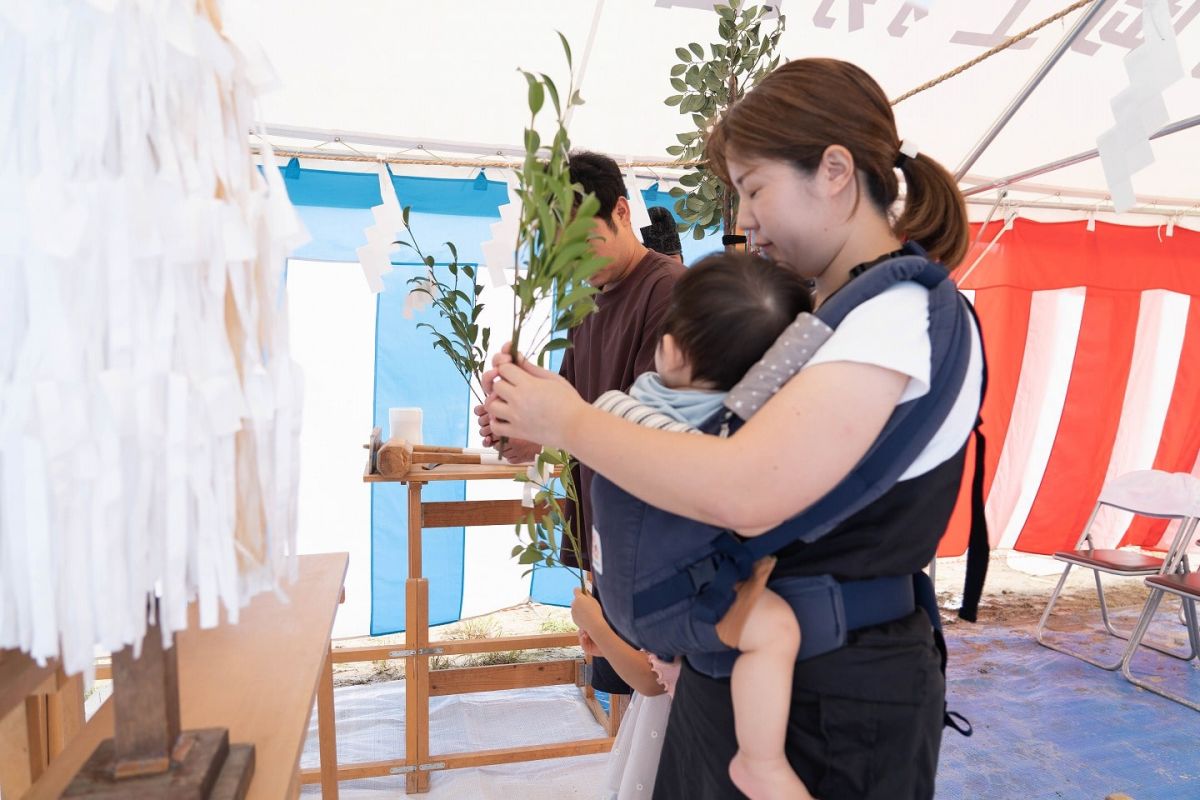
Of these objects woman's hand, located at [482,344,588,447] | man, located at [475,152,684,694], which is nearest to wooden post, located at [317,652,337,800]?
man, located at [475,152,684,694]

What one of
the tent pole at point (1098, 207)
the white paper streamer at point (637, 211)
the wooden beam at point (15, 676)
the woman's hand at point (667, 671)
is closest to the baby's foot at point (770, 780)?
the woman's hand at point (667, 671)

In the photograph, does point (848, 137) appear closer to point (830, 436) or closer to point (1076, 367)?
Result: point (830, 436)

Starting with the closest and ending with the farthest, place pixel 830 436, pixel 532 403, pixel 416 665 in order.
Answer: pixel 830 436 → pixel 532 403 → pixel 416 665

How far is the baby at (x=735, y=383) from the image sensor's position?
89cm

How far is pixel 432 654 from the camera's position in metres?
2.65

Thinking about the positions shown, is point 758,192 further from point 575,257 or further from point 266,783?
point 266,783

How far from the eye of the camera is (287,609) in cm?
114

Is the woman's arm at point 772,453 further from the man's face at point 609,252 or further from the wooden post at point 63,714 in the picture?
the wooden post at point 63,714

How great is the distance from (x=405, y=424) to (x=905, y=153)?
2.22 meters

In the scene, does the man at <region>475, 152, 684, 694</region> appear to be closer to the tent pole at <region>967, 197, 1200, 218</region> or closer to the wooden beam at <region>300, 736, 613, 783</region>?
the wooden beam at <region>300, 736, 613, 783</region>

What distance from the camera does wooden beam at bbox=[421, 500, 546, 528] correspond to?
2789 millimetres

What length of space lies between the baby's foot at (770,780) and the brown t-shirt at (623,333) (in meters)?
0.78

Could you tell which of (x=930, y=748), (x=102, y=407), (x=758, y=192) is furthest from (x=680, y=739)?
(x=102, y=407)

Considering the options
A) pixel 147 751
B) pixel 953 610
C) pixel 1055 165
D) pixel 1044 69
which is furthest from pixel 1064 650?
pixel 147 751
